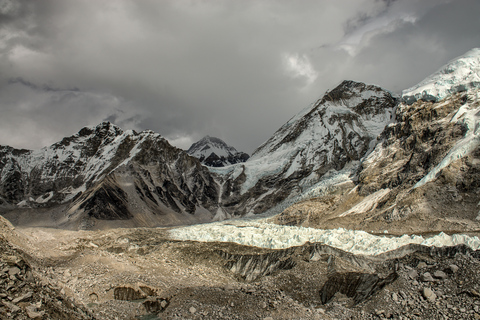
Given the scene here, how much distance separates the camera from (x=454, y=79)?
8400cm

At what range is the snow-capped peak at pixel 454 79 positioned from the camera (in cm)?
8038

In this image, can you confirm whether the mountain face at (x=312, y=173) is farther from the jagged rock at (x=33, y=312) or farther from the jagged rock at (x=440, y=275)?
the jagged rock at (x=33, y=312)

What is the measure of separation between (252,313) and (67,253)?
78.5 ft

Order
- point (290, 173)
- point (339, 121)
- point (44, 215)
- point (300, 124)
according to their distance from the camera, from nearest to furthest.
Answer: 1. point (44, 215)
2. point (290, 173)
3. point (339, 121)
4. point (300, 124)

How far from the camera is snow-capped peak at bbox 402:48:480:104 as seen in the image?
80375 millimetres

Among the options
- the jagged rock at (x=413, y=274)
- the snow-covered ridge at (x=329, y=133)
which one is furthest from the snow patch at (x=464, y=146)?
the snow-covered ridge at (x=329, y=133)

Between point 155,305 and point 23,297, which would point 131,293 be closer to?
point 155,305

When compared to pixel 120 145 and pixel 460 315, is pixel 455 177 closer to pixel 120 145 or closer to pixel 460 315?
pixel 460 315

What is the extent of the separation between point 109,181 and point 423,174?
103 metres

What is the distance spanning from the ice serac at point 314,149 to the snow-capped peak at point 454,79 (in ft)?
148

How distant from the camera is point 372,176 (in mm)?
78000

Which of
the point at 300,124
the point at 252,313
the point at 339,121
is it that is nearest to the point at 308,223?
the point at 252,313

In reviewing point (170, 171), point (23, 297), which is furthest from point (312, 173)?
point (23, 297)

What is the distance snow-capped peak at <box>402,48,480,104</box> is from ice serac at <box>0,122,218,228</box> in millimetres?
92415
